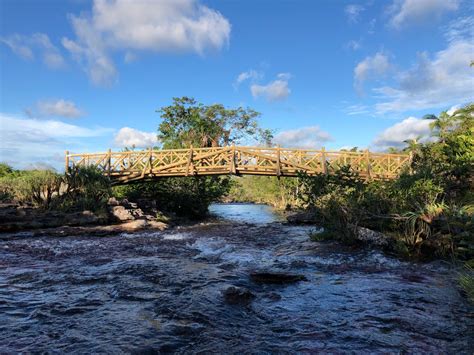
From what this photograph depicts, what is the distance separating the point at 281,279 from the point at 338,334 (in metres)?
2.19

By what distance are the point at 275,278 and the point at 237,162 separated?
1217 centimetres

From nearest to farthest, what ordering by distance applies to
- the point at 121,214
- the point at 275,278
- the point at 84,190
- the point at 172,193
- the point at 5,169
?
the point at 275,278 → the point at 121,214 → the point at 84,190 → the point at 172,193 → the point at 5,169

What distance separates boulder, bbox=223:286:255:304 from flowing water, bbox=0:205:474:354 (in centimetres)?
12

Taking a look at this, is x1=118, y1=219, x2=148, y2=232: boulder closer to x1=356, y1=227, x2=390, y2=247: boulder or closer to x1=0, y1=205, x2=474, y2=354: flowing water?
x1=0, y1=205, x2=474, y2=354: flowing water

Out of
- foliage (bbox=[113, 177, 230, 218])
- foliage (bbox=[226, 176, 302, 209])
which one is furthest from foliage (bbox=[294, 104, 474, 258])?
foliage (bbox=[226, 176, 302, 209])

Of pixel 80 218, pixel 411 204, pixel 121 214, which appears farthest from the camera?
pixel 121 214

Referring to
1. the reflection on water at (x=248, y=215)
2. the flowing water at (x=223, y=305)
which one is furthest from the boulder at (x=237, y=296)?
the reflection on water at (x=248, y=215)

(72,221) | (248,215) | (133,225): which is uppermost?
(72,221)

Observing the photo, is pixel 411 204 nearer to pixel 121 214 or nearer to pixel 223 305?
pixel 223 305

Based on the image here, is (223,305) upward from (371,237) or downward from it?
downward

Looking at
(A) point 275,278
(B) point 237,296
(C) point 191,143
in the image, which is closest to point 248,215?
(C) point 191,143

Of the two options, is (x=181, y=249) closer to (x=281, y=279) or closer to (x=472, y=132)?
(x=281, y=279)

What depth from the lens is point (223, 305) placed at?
4758mm

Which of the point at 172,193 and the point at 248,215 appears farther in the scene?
the point at 248,215
